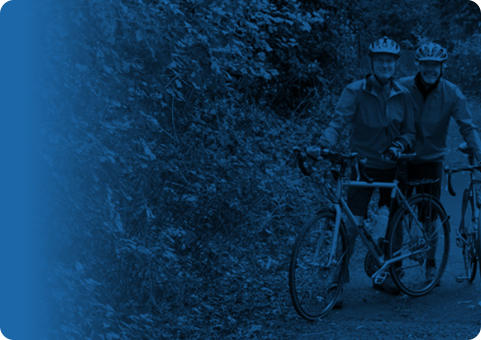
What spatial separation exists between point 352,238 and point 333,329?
2.45ft

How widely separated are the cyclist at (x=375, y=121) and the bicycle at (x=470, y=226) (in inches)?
21.9

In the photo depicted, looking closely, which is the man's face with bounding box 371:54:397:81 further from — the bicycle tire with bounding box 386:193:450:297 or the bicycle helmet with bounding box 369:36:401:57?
the bicycle tire with bounding box 386:193:450:297

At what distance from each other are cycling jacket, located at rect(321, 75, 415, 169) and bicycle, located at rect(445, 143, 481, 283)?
1.82ft

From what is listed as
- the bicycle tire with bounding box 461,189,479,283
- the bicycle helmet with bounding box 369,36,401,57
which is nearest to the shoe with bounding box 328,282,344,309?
the bicycle tire with bounding box 461,189,479,283

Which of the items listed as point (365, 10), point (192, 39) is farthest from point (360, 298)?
point (365, 10)

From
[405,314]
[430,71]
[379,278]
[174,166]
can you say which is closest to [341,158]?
[379,278]

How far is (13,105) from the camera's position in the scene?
389 centimetres

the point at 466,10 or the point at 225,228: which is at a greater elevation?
the point at 466,10

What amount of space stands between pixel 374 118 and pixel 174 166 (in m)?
1.84

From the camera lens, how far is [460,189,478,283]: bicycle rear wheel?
5.91m

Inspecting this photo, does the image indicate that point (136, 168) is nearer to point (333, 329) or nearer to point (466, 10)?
point (333, 329)

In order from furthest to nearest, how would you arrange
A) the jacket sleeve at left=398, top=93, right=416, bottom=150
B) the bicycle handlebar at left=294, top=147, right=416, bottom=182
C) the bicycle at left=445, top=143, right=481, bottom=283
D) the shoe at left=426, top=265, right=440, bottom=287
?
1. the shoe at left=426, top=265, right=440, bottom=287
2. the bicycle at left=445, top=143, right=481, bottom=283
3. the jacket sleeve at left=398, top=93, right=416, bottom=150
4. the bicycle handlebar at left=294, top=147, right=416, bottom=182

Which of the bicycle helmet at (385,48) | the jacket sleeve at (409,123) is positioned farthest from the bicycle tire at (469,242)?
the bicycle helmet at (385,48)

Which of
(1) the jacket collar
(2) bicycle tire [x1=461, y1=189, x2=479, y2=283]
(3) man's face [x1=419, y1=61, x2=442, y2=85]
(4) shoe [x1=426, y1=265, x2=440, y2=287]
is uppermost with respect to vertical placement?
(3) man's face [x1=419, y1=61, x2=442, y2=85]
